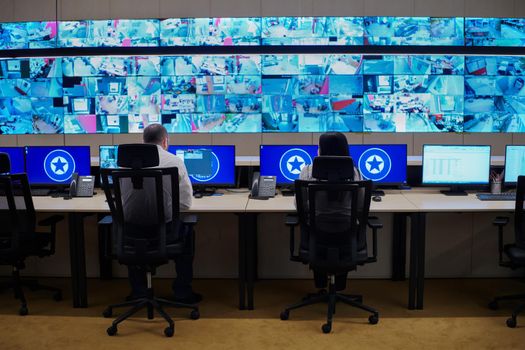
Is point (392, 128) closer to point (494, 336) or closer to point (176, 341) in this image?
point (494, 336)

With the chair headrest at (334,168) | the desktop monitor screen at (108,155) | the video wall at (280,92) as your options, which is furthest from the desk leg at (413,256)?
the video wall at (280,92)

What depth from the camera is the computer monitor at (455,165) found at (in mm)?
4438

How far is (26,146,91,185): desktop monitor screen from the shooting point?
182 inches

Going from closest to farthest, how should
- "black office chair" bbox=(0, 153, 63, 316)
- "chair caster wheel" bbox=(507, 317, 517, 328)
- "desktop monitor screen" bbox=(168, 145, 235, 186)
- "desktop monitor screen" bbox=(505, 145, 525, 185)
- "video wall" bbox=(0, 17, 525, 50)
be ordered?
"chair caster wheel" bbox=(507, 317, 517, 328) → "black office chair" bbox=(0, 153, 63, 316) → "desktop monitor screen" bbox=(505, 145, 525, 185) → "desktop monitor screen" bbox=(168, 145, 235, 186) → "video wall" bbox=(0, 17, 525, 50)

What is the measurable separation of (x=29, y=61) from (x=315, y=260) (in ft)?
17.2

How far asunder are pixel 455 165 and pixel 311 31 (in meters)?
2.91

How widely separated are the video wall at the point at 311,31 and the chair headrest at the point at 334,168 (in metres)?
3.59


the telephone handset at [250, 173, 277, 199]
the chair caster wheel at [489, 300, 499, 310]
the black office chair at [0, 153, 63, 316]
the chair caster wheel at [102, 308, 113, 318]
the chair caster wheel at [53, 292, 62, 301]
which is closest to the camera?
the black office chair at [0, 153, 63, 316]

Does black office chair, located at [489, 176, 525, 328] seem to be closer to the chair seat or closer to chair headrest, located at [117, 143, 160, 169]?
the chair seat

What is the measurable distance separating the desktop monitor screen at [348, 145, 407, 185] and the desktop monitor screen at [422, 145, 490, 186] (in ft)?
0.70

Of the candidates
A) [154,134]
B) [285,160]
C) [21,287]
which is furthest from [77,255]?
[285,160]

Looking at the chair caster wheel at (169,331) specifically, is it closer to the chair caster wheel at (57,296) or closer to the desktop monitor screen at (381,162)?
the chair caster wheel at (57,296)

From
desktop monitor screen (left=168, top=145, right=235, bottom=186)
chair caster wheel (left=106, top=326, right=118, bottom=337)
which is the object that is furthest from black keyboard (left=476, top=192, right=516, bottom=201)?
chair caster wheel (left=106, top=326, right=118, bottom=337)

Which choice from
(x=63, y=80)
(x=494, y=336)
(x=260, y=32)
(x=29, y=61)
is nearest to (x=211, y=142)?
(x=260, y=32)
